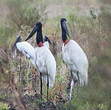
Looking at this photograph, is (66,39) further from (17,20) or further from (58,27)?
(17,20)

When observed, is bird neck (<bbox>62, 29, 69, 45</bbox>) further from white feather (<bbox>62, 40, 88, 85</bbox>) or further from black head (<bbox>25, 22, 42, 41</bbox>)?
black head (<bbox>25, 22, 42, 41</bbox>)

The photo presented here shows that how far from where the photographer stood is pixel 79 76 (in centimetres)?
314

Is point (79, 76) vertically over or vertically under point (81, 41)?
under

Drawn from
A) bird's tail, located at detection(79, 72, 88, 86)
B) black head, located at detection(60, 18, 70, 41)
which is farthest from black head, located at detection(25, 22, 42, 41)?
bird's tail, located at detection(79, 72, 88, 86)

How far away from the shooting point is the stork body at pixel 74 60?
3.11 m

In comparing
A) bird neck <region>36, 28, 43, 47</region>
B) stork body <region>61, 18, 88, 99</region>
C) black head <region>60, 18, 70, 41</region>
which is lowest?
stork body <region>61, 18, 88, 99</region>

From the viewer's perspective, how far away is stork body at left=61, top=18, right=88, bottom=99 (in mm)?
3107

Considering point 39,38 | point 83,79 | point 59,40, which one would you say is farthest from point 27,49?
point 83,79

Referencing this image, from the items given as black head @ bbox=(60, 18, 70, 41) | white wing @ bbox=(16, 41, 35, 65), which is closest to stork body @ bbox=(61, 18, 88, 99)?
black head @ bbox=(60, 18, 70, 41)

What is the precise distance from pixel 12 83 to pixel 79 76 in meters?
0.51

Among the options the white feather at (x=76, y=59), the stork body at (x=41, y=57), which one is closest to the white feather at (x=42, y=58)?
the stork body at (x=41, y=57)

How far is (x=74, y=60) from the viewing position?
312 centimetres

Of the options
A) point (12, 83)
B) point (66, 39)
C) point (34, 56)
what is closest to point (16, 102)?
point (12, 83)

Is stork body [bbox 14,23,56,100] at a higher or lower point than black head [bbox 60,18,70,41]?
lower
